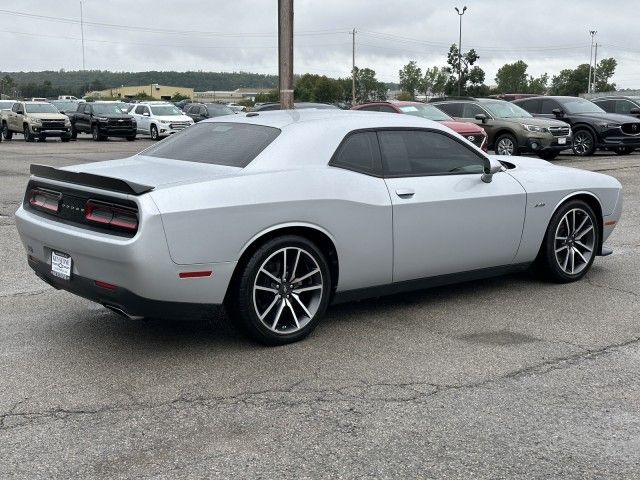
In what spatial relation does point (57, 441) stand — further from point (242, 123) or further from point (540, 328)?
point (540, 328)

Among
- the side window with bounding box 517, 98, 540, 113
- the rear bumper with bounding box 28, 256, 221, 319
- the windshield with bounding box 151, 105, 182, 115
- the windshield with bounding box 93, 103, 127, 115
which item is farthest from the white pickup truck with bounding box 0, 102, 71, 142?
the rear bumper with bounding box 28, 256, 221, 319

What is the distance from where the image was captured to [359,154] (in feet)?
18.8

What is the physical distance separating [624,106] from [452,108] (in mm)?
6886

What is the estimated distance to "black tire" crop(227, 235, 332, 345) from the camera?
5047 mm

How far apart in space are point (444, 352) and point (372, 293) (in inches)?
32.0

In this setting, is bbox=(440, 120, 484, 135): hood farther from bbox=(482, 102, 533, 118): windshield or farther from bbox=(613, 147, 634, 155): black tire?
bbox=(613, 147, 634, 155): black tire

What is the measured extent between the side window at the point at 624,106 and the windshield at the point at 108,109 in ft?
67.9

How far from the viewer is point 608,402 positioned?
432 centimetres

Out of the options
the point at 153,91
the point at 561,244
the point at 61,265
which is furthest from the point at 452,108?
the point at 153,91

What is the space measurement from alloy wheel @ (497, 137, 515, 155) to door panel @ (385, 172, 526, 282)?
14.7 meters

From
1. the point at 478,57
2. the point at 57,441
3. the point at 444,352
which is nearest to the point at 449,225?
the point at 444,352

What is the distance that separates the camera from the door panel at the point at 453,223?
18.9ft

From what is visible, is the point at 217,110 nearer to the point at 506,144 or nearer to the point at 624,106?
the point at 624,106

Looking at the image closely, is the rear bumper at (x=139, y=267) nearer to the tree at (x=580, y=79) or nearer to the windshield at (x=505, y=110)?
the windshield at (x=505, y=110)
